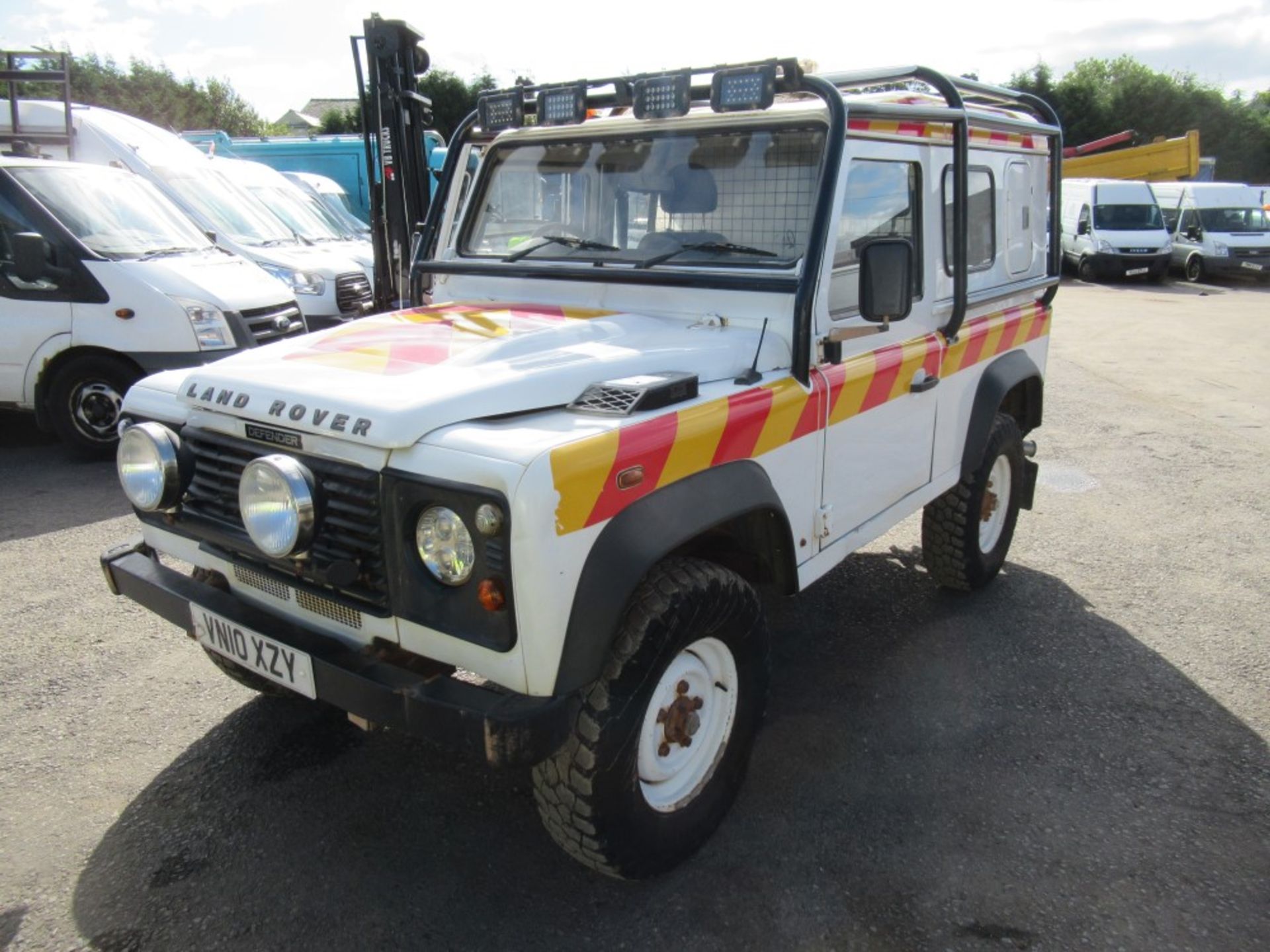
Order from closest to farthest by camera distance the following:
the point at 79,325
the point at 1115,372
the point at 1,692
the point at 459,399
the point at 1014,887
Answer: the point at 459,399 → the point at 1014,887 → the point at 1,692 → the point at 79,325 → the point at 1115,372

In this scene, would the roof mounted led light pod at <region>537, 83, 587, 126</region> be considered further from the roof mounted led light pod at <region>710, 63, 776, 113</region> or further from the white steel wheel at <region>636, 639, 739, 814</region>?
the white steel wheel at <region>636, 639, 739, 814</region>

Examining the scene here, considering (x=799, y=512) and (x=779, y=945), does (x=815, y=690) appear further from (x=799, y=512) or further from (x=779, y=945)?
(x=779, y=945)

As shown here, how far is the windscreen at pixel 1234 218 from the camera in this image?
66.9ft

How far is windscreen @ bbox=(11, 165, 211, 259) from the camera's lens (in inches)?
260

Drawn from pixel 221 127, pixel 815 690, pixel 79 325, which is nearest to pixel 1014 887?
pixel 815 690

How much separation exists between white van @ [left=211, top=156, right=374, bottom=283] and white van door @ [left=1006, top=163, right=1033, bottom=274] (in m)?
7.73

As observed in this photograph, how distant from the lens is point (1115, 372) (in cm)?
1075

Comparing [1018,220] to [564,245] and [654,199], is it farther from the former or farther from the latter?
[564,245]

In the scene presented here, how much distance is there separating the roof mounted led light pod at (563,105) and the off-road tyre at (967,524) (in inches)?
88.6

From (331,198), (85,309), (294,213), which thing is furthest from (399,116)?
(331,198)

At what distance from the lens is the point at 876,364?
3.38 meters

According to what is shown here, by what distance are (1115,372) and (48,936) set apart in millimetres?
10976

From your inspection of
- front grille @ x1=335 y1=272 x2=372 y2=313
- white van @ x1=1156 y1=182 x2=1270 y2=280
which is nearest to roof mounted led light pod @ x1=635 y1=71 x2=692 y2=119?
front grille @ x1=335 y1=272 x2=372 y2=313

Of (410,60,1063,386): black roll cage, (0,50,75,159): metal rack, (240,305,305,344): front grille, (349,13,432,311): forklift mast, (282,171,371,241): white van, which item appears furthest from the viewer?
(282,171,371,241): white van
